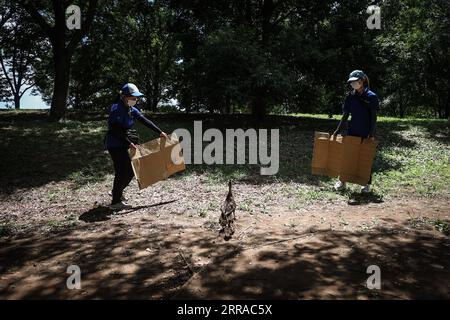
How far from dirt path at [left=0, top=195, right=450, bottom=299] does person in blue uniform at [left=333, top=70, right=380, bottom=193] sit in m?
1.70

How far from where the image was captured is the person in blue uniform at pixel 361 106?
7.70m

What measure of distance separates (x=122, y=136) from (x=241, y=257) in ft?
11.1

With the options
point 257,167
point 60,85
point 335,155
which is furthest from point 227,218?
point 60,85

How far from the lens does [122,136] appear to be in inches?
278

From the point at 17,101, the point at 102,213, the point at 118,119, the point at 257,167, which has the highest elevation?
the point at 17,101

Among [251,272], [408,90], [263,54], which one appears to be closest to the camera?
[251,272]

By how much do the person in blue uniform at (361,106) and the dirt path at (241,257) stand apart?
1696 millimetres

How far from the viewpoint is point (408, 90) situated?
99.4ft

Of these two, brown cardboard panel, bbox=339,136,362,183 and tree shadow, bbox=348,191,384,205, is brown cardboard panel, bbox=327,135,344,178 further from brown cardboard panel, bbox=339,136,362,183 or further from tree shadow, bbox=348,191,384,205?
tree shadow, bbox=348,191,384,205

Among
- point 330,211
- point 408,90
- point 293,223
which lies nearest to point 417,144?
point 330,211

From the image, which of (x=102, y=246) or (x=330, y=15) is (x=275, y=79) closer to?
(x=330, y=15)

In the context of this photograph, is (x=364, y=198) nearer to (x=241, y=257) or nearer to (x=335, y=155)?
(x=335, y=155)

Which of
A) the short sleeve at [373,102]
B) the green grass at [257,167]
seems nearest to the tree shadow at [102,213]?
the green grass at [257,167]
